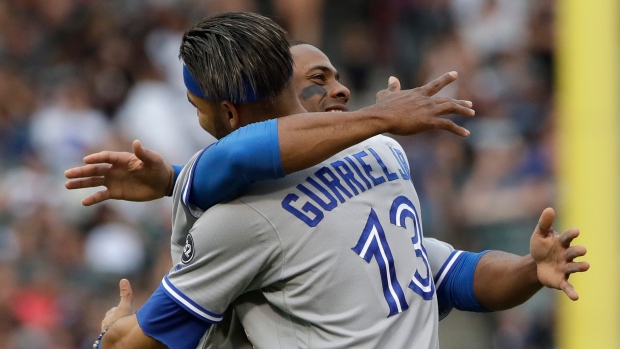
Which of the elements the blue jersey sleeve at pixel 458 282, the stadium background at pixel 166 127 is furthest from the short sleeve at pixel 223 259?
the stadium background at pixel 166 127

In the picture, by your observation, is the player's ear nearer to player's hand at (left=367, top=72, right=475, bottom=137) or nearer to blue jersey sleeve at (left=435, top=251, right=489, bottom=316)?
player's hand at (left=367, top=72, right=475, bottom=137)

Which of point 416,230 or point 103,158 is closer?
point 416,230

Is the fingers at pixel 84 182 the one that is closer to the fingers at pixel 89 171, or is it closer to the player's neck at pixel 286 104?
the fingers at pixel 89 171

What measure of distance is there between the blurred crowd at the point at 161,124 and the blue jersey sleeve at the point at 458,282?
3.71 m

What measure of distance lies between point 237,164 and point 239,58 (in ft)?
0.96

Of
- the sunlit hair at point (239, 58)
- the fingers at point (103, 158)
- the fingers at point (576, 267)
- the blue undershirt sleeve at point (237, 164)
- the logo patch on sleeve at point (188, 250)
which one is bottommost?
the fingers at point (576, 267)

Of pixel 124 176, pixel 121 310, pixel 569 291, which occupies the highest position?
pixel 124 176

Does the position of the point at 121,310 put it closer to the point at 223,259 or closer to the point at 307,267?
the point at 223,259

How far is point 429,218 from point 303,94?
13.4 ft

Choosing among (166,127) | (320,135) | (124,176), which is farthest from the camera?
(166,127)

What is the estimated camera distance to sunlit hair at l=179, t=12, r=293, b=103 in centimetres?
271

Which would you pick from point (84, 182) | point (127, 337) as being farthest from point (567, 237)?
point (84, 182)

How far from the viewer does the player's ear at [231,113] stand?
2.80 meters

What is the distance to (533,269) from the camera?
9.64 feet
